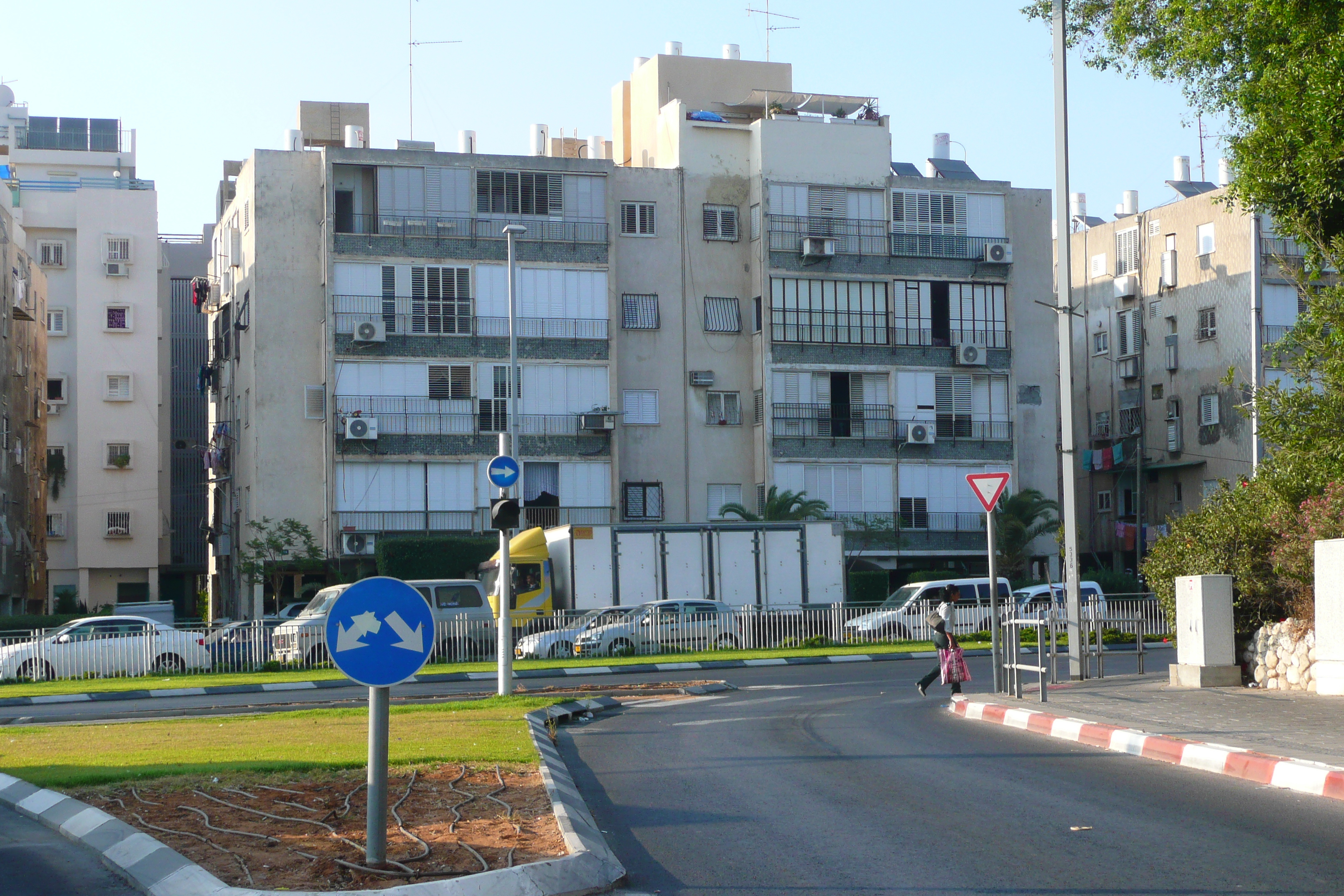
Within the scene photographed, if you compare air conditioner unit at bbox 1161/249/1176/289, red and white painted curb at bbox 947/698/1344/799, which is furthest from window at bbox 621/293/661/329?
red and white painted curb at bbox 947/698/1344/799

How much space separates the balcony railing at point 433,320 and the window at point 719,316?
5.29 metres

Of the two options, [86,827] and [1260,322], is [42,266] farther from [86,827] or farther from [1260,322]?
[86,827]

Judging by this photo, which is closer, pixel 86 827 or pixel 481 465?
pixel 86 827

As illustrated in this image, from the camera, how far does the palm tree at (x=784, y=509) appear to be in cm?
5109

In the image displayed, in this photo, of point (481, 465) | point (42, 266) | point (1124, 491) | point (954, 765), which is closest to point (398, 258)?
point (481, 465)

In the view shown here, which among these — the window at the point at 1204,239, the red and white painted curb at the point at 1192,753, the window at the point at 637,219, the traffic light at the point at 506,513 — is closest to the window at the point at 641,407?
the window at the point at 637,219

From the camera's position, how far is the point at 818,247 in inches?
2127

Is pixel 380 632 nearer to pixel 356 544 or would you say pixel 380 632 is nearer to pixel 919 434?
pixel 356 544

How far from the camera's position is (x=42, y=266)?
70250mm

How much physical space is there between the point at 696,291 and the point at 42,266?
33425 millimetres

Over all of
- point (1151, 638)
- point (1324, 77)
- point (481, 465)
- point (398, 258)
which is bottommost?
point (1151, 638)

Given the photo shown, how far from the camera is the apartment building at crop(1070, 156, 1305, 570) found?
2341 inches

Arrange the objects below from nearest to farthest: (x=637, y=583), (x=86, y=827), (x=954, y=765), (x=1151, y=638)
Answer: (x=86, y=827) < (x=954, y=765) < (x=1151, y=638) < (x=637, y=583)

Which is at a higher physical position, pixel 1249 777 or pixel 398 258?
pixel 398 258
